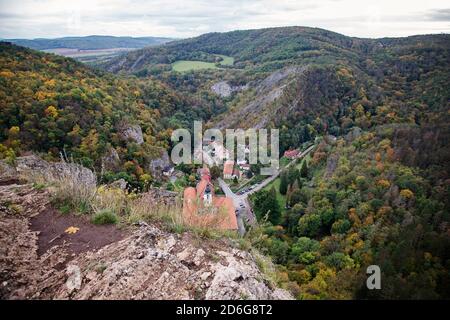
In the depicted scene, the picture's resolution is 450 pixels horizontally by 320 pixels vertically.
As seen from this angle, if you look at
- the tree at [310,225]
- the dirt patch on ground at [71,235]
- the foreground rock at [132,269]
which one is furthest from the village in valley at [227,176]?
the foreground rock at [132,269]

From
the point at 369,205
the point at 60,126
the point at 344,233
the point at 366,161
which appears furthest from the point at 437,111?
the point at 60,126

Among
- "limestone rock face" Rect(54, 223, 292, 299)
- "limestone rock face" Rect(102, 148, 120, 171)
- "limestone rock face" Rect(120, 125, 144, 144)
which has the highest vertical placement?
"limestone rock face" Rect(54, 223, 292, 299)

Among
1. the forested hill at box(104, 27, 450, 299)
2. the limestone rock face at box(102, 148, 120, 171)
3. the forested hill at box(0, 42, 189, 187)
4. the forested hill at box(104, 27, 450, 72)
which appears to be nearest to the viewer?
the forested hill at box(104, 27, 450, 299)

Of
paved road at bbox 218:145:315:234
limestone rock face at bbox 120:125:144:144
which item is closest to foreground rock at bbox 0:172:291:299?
paved road at bbox 218:145:315:234

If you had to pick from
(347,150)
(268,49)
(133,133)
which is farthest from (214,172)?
(268,49)

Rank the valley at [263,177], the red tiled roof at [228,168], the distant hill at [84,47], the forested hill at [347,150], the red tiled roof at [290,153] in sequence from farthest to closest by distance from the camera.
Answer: the distant hill at [84,47] < the red tiled roof at [290,153] < the red tiled roof at [228,168] < the forested hill at [347,150] < the valley at [263,177]

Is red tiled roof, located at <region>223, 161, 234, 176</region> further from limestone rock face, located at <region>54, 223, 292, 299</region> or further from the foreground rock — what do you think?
limestone rock face, located at <region>54, 223, 292, 299</region>

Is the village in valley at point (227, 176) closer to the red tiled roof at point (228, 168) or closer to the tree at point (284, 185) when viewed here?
the red tiled roof at point (228, 168)

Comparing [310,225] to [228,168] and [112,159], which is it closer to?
[228,168]

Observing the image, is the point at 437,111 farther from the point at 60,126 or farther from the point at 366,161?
the point at 60,126
